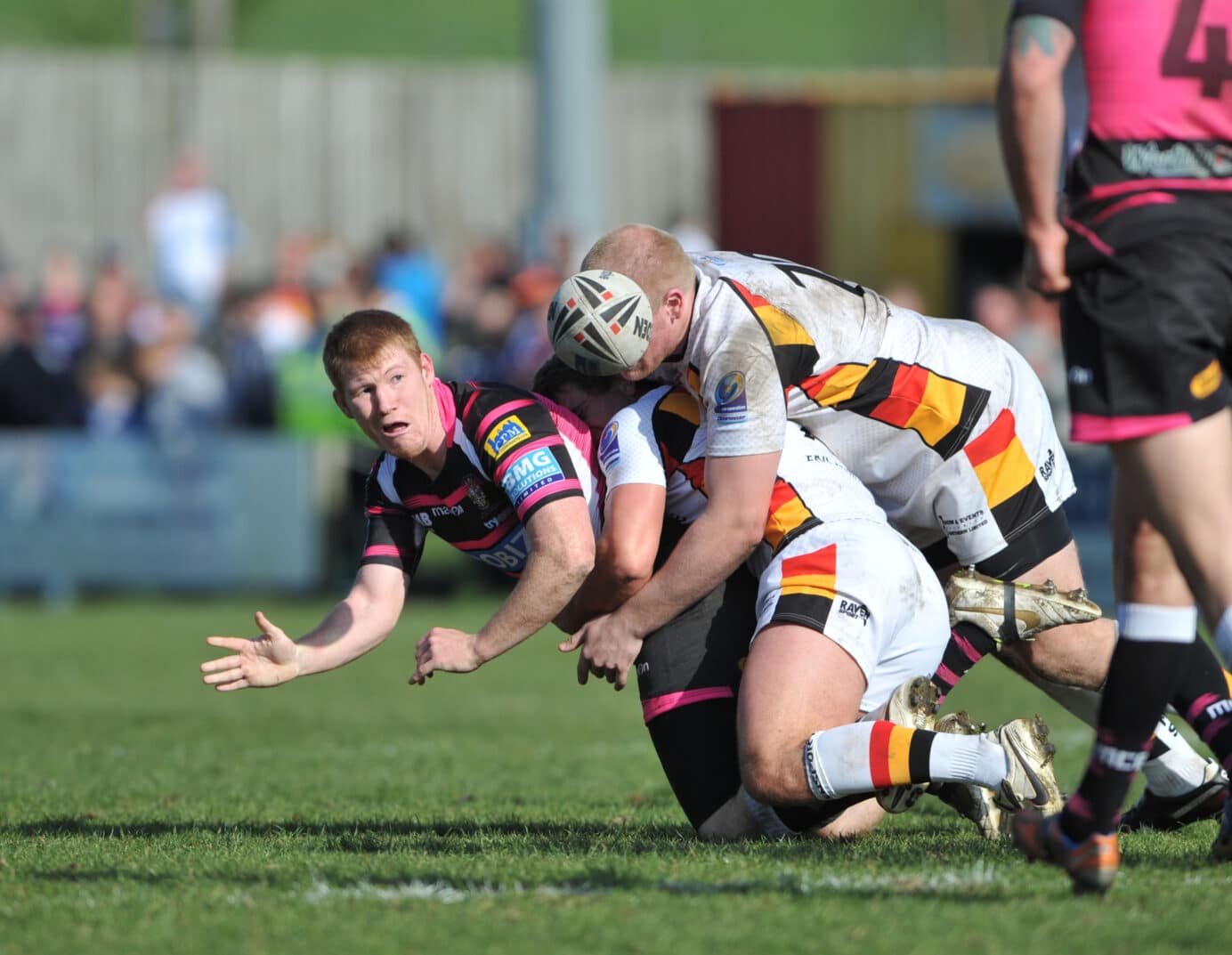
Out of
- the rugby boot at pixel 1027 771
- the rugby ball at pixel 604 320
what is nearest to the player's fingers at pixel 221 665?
the rugby ball at pixel 604 320

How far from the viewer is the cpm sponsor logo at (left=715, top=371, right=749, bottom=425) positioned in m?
5.31

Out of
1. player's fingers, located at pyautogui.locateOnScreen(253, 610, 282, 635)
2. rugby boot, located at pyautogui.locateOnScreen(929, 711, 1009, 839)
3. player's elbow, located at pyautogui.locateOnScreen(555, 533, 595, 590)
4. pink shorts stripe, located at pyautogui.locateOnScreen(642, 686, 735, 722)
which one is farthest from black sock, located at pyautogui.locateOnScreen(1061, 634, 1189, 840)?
player's fingers, located at pyautogui.locateOnScreen(253, 610, 282, 635)

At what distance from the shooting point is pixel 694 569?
17.7 feet

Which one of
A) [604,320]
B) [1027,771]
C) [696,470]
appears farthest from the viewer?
[696,470]

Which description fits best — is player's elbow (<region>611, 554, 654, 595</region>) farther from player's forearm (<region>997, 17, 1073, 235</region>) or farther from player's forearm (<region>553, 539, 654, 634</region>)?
player's forearm (<region>997, 17, 1073, 235</region>)

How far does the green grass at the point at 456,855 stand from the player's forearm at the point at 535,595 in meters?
0.64

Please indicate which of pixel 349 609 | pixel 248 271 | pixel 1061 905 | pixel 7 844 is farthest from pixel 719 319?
pixel 248 271

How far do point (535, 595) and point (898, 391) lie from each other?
1.32 metres

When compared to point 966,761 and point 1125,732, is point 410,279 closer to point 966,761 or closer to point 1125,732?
point 966,761

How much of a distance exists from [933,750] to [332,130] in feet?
73.6

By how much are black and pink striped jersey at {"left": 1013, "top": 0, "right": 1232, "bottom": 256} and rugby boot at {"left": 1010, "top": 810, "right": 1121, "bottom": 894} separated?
141 centimetres

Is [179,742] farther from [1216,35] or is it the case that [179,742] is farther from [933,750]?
[1216,35]

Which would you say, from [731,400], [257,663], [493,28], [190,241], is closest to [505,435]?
[731,400]

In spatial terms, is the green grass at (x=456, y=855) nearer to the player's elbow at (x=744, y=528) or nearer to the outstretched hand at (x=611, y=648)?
the outstretched hand at (x=611, y=648)
